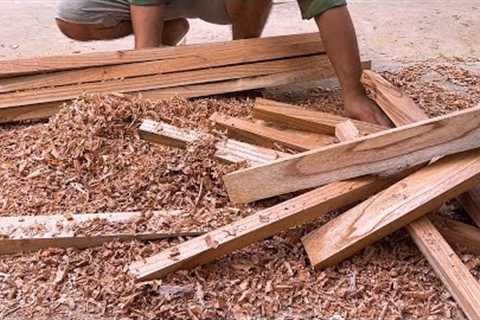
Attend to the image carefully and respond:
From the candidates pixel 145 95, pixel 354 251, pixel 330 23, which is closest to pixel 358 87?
pixel 330 23

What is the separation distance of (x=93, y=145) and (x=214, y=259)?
60 cm

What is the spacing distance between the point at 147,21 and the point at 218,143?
785 millimetres

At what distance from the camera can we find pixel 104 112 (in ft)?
6.94

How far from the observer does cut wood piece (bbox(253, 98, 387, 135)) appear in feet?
7.04

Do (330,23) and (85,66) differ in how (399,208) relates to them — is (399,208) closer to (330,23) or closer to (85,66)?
(330,23)

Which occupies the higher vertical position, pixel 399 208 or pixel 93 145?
pixel 399 208

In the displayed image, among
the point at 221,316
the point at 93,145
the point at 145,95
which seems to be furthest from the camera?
the point at 145,95

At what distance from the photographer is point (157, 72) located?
2.54 meters

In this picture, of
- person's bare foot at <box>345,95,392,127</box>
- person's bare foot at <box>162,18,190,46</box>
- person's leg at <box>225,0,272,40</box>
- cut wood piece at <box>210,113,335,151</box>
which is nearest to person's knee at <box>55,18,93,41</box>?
person's bare foot at <box>162,18,190,46</box>

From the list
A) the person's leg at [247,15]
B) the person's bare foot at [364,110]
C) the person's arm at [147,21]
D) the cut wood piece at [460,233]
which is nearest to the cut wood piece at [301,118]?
the person's bare foot at [364,110]

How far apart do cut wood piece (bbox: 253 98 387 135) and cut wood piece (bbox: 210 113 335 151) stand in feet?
0.13

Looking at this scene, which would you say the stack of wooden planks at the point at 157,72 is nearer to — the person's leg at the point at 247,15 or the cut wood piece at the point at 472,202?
the person's leg at the point at 247,15

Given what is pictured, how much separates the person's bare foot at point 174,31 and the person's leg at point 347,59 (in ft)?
2.76

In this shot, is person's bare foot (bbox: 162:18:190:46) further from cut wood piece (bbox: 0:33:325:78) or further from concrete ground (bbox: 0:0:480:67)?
concrete ground (bbox: 0:0:480:67)
